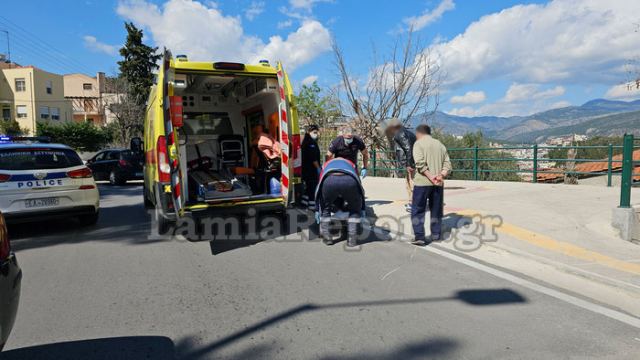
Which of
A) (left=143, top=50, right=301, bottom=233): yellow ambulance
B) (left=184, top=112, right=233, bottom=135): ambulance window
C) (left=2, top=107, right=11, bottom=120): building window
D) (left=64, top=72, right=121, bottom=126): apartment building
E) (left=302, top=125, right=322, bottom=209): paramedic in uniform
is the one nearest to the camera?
(left=143, top=50, right=301, bottom=233): yellow ambulance

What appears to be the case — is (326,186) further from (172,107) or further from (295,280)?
(172,107)

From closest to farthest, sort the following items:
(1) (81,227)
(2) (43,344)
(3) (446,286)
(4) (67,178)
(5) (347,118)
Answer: (2) (43,344) < (3) (446,286) < (4) (67,178) < (1) (81,227) < (5) (347,118)

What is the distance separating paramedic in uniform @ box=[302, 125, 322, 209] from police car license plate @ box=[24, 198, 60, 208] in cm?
421

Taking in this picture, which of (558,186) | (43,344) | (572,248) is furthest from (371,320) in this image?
(558,186)

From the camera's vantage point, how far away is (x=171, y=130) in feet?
20.3

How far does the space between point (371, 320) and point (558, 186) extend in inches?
398

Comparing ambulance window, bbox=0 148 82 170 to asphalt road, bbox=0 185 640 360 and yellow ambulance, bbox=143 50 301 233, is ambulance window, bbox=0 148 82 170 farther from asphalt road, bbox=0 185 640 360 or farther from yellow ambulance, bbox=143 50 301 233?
asphalt road, bbox=0 185 640 360

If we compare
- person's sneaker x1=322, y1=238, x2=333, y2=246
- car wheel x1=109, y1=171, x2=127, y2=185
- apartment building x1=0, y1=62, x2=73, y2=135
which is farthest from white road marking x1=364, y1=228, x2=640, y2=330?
apartment building x1=0, y1=62, x2=73, y2=135

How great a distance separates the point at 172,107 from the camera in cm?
636

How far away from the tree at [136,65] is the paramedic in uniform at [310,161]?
36.8m

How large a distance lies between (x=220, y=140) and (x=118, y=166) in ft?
33.7

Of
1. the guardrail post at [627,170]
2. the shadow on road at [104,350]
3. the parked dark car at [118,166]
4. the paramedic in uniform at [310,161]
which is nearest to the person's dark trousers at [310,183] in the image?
the paramedic in uniform at [310,161]

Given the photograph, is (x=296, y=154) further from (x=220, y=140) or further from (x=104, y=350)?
(x=104, y=350)

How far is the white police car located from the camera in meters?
7.24
